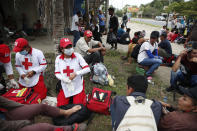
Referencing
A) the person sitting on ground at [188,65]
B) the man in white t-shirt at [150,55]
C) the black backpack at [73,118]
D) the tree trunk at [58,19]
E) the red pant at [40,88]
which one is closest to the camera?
the black backpack at [73,118]

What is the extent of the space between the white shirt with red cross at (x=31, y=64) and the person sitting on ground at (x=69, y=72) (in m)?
0.51

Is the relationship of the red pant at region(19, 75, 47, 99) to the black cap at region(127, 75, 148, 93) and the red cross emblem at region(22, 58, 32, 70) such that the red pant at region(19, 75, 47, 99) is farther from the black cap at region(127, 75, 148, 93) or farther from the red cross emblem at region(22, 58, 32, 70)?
the black cap at region(127, 75, 148, 93)

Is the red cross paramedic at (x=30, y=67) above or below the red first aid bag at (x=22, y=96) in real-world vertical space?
above

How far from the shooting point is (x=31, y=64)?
9.89 ft

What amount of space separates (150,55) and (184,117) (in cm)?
291

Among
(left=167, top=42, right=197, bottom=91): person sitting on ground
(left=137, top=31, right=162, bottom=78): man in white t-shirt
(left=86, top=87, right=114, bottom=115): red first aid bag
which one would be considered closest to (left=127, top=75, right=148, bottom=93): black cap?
(left=86, top=87, right=114, bottom=115): red first aid bag

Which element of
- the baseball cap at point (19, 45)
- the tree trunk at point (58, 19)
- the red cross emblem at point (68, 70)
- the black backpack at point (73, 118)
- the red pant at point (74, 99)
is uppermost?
the tree trunk at point (58, 19)

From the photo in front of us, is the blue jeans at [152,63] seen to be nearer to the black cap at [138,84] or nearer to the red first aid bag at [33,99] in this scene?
the black cap at [138,84]

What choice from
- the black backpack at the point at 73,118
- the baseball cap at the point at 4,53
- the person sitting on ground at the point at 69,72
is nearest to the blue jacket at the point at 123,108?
the black backpack at the point at 73,118

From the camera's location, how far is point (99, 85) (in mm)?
3811

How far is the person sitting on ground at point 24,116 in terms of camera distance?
1781mm

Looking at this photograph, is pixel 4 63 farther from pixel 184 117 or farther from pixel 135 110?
pixel 184 117

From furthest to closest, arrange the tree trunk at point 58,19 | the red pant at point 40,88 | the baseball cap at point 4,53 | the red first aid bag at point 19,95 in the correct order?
1. the tree trunk at point 58,19
2. the red pant at point 40,88
3. the baseball cap at point 4,53
4. the red first aid bag at point 19,95

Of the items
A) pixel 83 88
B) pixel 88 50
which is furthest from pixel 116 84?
pixel 83 88
